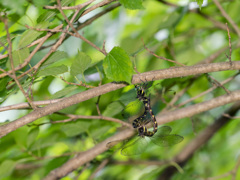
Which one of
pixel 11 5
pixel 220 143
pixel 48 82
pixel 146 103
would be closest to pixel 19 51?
pixel 11 5

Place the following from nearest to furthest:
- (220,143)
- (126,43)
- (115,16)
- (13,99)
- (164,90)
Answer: (164,90) → (126,43) → (13,99) → (115,16) → (220,143)

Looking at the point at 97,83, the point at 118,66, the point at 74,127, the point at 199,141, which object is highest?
the point at 118,66

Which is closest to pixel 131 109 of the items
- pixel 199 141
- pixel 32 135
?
pixel 32 135

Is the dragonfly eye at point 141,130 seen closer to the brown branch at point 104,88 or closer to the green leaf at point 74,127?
the green leaf at point 74,127

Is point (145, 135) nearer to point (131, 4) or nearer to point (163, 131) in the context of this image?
point (163, 131)

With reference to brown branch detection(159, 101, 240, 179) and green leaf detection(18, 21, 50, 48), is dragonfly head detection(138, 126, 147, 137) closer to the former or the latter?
green leaf detection(18, 21, 50, 48)

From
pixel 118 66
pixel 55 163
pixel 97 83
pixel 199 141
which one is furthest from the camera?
pixel 199 141

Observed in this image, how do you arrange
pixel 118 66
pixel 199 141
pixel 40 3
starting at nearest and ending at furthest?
pixel 40 3
pixel 118 66
pixel 199 141

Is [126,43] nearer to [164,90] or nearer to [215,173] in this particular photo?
[164,90]

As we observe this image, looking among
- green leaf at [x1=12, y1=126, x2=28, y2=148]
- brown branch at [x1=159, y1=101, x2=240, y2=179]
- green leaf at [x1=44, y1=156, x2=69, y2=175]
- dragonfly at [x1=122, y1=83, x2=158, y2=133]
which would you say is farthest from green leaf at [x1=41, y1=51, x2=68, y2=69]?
brown branch at [x1=159, y1=101, x2=240, y2=179]
